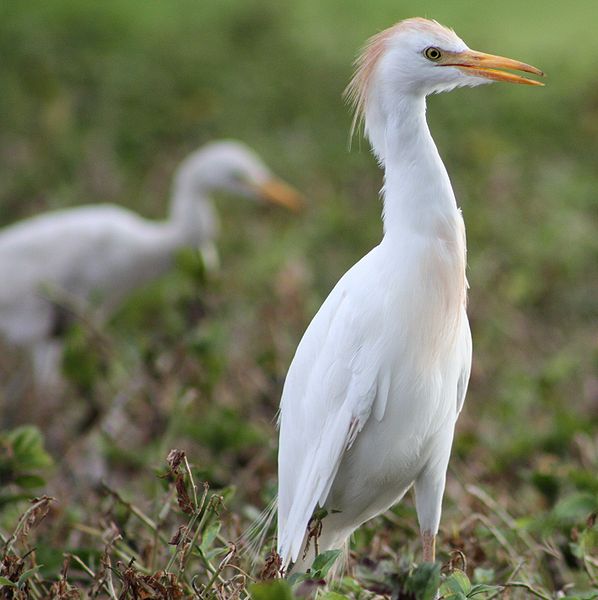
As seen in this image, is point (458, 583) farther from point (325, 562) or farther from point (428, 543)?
point (428, 543)

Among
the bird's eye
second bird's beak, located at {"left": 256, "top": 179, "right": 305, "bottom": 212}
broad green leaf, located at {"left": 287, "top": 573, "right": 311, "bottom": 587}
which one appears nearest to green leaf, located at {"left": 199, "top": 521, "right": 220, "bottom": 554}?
broad green leaf, located at {"left": 287, "top": 573, "right": 311, "bottom": 587}

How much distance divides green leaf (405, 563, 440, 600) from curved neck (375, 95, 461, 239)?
0.63 meters

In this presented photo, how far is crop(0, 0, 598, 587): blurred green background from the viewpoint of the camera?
10.3 ft

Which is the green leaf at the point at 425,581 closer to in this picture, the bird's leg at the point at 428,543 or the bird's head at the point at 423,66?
the bird's leg at the point at 428,543

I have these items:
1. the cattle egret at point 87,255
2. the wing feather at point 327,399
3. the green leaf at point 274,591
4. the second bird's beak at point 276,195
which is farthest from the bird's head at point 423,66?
the second bird's beak at point 276,195

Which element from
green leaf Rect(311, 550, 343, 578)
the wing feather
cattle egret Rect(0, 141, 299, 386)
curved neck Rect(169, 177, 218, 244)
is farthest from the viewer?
curved neck Rect(169, 177, 218, 244)

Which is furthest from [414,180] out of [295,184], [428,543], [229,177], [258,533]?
[295,184]

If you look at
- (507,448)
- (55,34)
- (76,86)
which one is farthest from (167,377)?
(55,34)

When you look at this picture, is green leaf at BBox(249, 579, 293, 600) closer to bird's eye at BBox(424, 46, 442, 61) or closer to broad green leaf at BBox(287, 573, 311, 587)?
broad green leaf at BBox(287, 573, 311, 587)

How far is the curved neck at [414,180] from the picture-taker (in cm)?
202

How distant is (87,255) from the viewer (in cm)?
493

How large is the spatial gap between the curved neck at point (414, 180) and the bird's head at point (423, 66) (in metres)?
0.03

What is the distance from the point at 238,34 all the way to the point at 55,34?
60.3 inches

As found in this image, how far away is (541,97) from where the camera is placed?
8.47 metres
